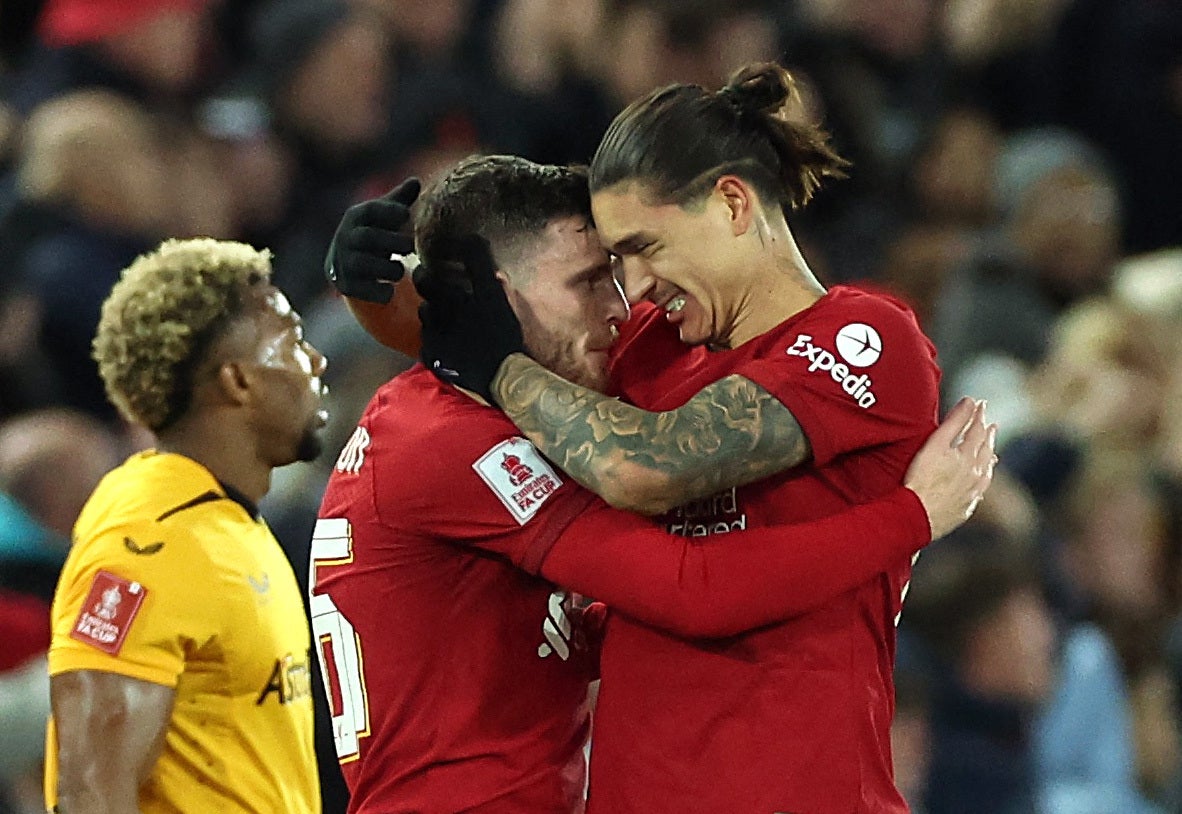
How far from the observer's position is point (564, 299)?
343 centimetres

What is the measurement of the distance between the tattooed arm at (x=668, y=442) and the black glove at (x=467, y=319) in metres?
0.13

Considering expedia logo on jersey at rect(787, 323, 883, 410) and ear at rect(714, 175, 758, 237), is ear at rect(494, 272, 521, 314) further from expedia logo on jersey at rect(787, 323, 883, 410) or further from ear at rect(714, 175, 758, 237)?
A: expedia logo on jersey at rect(787, 323, 883, 410)

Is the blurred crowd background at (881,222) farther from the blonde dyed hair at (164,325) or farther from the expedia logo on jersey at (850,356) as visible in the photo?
the expedia logo on jersey at (850,356)

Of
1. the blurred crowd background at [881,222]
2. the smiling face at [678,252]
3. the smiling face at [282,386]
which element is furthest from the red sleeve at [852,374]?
the blurred crowd background at [881,222]

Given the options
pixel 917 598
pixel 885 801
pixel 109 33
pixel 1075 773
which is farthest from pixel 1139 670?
pixel 109 33

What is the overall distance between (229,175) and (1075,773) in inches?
138

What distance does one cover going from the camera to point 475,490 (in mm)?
3242

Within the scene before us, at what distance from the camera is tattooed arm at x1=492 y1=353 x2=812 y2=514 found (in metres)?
3.12

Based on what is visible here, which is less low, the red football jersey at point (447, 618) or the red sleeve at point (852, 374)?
the red sleeve at point (852, 374)

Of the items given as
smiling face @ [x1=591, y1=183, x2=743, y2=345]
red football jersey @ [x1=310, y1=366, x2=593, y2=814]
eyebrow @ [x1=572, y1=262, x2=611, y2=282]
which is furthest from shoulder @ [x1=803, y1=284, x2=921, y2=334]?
red football jersey @ [x1=310, y1=366, x2=593, y2=814]

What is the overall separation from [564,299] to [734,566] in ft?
1.93

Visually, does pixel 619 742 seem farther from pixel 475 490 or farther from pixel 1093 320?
pixel 1093 320

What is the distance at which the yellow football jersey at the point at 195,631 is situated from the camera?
142 inches

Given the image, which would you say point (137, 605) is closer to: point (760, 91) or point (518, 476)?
point (518, 476)
